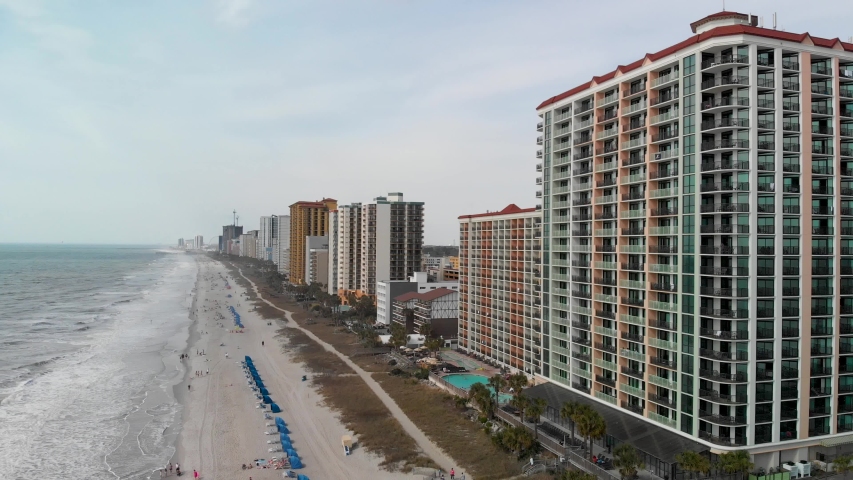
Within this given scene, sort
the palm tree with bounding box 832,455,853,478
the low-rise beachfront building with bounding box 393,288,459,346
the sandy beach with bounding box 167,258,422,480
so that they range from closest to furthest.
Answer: the palm tree with bounding box 832,455,853,478, the sandy beach with bounding box 167,258,422,480, the low-rise beachfront building with bounding box 393,288,459,346

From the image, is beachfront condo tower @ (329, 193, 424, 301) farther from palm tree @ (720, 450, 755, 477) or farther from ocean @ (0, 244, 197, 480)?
palm tree @ (720, 450, 755, 477)

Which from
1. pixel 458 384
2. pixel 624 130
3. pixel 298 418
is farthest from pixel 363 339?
pixel 624 130

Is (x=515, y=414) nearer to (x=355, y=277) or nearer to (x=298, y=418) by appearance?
(x=298, y=418)

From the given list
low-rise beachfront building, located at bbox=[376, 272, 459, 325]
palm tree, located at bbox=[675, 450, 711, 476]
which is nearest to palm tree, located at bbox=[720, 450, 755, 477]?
palm tree, located at bbox=[675, 450, 711, 476]

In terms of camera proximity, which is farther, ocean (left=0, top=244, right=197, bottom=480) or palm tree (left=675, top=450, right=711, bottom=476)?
ocean (left=0, top=244, right=197, bottom=480)

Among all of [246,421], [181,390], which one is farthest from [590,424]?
[181,390]

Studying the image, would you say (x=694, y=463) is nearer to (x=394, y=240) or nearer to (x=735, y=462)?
(x=735, y=462)

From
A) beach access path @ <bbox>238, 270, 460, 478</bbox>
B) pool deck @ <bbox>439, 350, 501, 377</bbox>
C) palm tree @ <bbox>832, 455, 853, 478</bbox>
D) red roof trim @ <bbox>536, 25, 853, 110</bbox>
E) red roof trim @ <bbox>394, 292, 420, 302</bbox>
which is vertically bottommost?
beach access path @ <bbox>238, 270, 460, 478</bbox>
